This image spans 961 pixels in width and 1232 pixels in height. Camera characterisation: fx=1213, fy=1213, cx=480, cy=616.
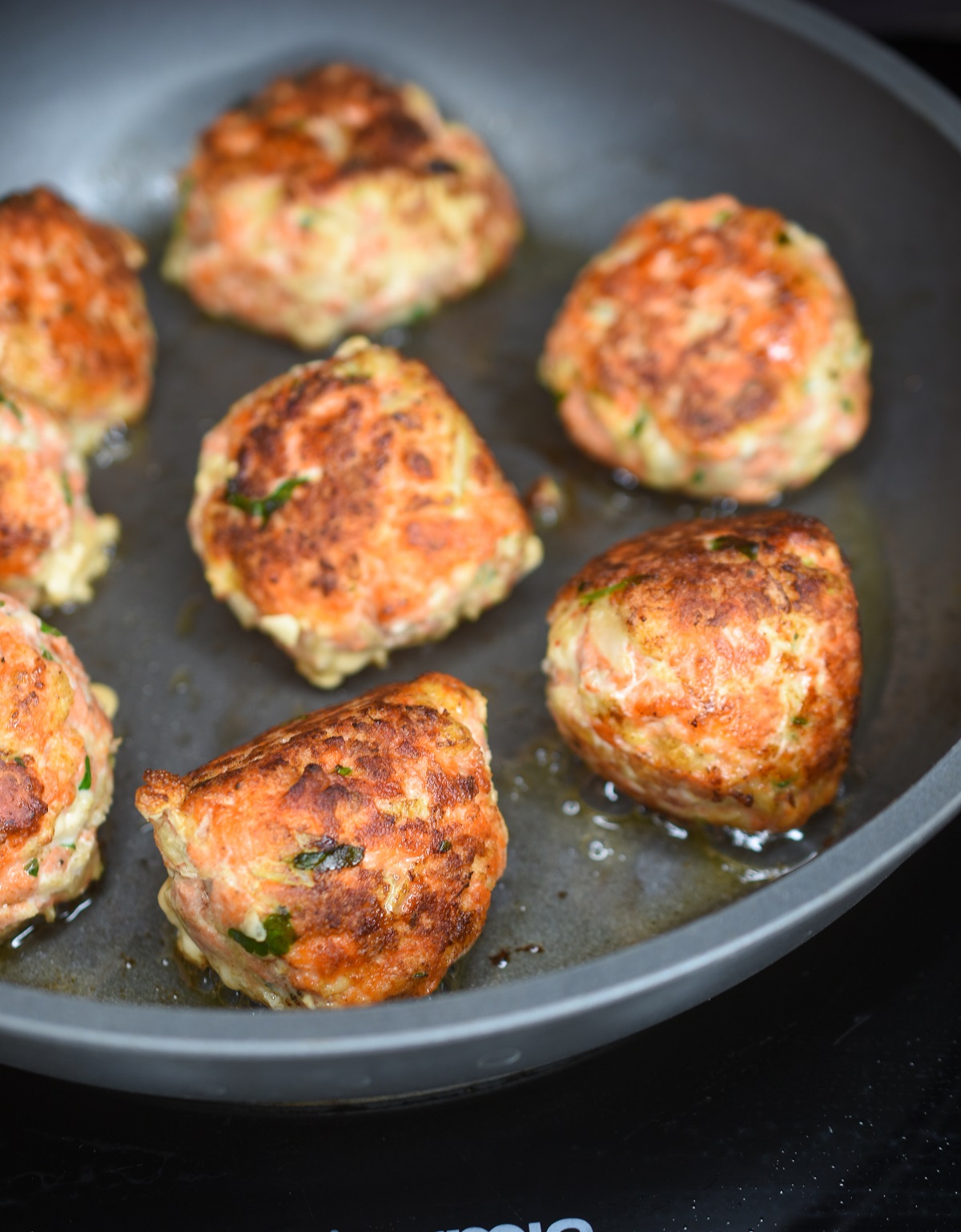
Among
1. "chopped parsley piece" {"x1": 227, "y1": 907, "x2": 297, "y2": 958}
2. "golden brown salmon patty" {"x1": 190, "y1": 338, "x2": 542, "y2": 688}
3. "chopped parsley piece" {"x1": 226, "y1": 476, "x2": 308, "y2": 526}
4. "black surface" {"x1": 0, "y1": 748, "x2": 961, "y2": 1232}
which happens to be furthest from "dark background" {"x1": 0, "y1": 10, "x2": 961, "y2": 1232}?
"chopped parsley piece" {"x1": 226, "y1": 476, "x2": 308, "y2": 526}

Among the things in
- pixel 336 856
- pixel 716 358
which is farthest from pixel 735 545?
pixel 336 856

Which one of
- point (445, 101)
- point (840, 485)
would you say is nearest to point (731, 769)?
point (840, 485)

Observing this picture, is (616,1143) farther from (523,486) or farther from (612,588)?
(523,486)

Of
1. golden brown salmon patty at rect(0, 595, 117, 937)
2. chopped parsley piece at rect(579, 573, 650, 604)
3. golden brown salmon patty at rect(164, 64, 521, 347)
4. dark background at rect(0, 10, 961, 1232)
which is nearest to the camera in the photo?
dark background at rect(0, 10, 961, 1232)

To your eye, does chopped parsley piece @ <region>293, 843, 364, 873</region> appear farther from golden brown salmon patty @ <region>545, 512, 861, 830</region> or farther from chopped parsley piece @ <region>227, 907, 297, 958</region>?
golden brown salmon patty @ <region>545, 512, 861, 830</region>

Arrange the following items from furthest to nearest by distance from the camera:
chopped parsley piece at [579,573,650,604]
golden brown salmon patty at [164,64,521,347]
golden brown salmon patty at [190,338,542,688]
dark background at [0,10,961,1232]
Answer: golden brown salmon patty at [164,64,521,347], golden brown salmon patty at [190,338,542,688], chopped parsley piece at [579,573,650,604], dark background at [0,10,961,1232]

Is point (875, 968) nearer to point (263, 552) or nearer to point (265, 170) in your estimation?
point (263, 552)
